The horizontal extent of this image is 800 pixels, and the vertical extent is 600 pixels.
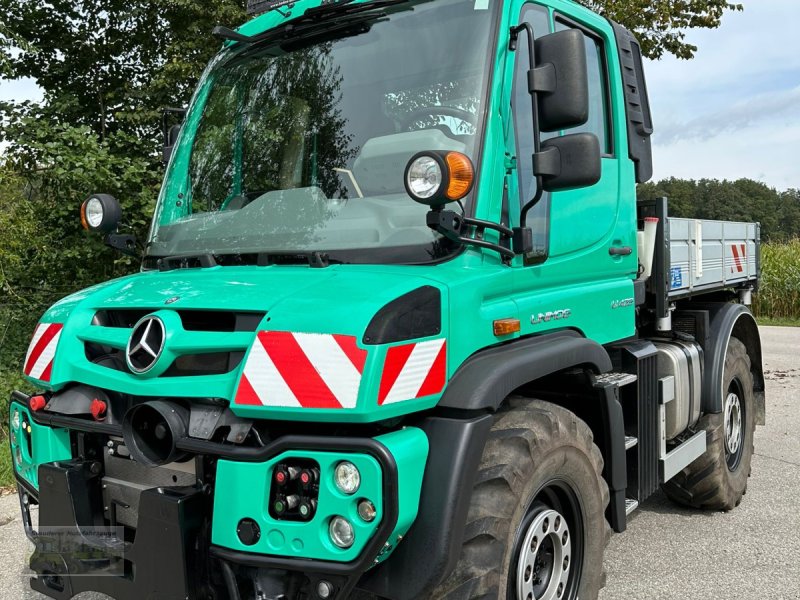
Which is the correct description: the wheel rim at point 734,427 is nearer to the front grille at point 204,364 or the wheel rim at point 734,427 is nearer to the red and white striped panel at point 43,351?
the front grille at point 204,364

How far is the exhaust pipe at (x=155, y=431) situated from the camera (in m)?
2.36

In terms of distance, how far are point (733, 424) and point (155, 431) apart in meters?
4.40

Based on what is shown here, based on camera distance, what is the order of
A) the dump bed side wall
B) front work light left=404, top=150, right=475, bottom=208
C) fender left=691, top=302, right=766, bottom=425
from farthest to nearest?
fender left=691, top=302, right=766, bottom=425 → the dump bed side wall → front work light left=404, top=150, right=475, bottom=208

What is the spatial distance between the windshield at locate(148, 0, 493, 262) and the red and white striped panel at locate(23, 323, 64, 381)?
0.60m

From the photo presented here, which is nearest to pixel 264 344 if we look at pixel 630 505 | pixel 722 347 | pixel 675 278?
pixel 630 505

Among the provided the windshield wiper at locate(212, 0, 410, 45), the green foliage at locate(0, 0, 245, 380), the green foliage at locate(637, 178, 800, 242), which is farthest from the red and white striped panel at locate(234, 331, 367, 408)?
the green foliage at locate(637, 178, 800, 242)

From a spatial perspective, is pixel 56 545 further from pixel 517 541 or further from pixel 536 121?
pixel 536 121

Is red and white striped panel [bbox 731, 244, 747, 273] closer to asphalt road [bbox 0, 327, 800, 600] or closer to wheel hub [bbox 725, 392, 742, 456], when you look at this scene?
wheel hub [bbox 725, 392, 742, 456]

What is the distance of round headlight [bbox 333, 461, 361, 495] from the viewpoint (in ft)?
6.95

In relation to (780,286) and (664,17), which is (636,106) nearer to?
(664,17)

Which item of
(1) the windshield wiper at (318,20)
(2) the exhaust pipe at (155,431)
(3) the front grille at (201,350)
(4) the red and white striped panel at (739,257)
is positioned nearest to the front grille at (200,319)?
(3) the front grille at (201,350)

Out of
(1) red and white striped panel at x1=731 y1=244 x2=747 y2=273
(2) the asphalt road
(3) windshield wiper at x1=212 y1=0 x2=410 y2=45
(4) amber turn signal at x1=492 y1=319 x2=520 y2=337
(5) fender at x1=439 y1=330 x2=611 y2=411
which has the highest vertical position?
(3) windshield wiper at x1=212 y1=0 x2=410 y2=45

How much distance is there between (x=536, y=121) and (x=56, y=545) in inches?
90.8

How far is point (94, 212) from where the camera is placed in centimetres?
367
